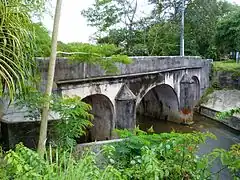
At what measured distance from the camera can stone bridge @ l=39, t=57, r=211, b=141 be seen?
294 inches

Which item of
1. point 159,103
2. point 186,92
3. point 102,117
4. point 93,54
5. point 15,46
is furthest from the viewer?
point 159,103

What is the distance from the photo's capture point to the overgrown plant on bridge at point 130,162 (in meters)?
2.77

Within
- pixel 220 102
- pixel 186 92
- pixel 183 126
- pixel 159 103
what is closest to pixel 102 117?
pixel 183 126

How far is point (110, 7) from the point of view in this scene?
17.7 metres

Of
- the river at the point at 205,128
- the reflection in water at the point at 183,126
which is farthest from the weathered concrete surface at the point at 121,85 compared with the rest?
the river at the point at 205,128

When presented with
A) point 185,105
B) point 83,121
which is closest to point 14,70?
point 83,121

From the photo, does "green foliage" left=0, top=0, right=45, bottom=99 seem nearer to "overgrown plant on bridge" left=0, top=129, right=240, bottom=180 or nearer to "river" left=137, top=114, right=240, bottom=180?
"overgrown plant on bridge" left=0, top=129, right=240, bottom=180

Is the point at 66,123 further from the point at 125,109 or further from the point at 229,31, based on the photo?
the point at 229,31

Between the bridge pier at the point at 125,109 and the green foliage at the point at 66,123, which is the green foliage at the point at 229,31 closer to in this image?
the bridge pier at the point at 125,109

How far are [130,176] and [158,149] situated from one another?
49 centimetres

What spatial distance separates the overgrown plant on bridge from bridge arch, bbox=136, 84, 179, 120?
424 inches

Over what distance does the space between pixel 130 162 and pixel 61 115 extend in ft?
4.50

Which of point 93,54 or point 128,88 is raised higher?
point 93,54

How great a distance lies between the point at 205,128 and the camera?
45.4 ft
